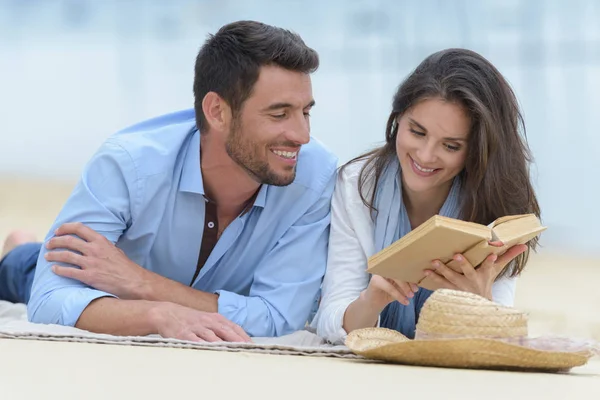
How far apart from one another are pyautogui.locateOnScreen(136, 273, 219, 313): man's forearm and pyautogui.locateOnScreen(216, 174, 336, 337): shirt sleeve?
0.07m

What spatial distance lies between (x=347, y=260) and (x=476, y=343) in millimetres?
1275

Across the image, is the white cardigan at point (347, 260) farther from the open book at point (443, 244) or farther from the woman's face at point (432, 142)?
Result: the open book at point (443, 244)

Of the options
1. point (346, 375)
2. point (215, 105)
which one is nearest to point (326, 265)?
point (215, 105)

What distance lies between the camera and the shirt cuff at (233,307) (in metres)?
3.84

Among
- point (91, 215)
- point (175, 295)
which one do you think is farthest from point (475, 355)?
point (91, 215)

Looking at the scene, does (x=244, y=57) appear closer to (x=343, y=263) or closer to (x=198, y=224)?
(x=198, y=224)

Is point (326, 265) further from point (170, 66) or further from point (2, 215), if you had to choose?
point (170, 66)

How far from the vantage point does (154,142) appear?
4.07 metres

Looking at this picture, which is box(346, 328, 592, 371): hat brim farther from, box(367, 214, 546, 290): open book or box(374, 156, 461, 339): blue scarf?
box(374, 156, 461, 339): blue scarf

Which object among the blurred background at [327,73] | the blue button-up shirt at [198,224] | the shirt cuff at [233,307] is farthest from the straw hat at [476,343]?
the blurred background at [327,73]

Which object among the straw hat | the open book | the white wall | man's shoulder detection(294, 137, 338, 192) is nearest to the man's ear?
man's shoulder detection(294, 137, 338, 192)

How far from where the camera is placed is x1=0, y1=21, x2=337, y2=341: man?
3.80 metres

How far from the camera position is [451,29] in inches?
823

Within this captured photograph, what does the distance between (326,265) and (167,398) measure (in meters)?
2.01
